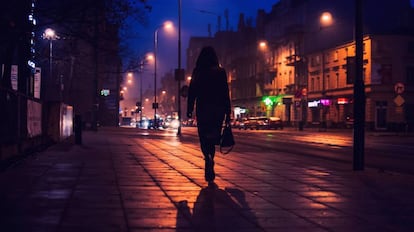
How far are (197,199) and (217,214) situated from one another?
1.30m

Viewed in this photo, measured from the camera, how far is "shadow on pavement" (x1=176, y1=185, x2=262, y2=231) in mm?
7105

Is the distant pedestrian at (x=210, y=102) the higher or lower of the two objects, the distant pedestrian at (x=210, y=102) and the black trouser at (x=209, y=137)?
the higher

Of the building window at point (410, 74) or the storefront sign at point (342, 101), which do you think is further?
the storefront sign at point (342, 101)

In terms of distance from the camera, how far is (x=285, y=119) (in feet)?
283

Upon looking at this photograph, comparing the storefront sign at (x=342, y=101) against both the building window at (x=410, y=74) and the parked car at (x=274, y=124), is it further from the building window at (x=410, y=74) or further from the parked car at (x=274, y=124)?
the parked car at (x=274, y=124)

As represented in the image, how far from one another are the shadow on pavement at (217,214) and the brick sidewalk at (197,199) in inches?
0.4

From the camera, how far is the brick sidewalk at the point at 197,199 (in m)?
7.24

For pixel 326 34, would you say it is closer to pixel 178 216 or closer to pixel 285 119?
pixel 285 119

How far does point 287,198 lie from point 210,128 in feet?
6.49

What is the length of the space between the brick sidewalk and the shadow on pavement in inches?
0.4

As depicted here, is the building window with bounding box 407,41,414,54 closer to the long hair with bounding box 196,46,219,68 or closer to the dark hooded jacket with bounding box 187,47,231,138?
the long hair with bounding box 196,46,219,68

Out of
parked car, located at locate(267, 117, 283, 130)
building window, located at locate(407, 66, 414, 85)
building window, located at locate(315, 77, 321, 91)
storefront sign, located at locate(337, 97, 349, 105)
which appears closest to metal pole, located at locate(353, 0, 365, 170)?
building window, located at locate(407, 66, 414, 85)

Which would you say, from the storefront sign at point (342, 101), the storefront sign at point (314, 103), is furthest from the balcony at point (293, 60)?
the storefront sign at point (342, 101)

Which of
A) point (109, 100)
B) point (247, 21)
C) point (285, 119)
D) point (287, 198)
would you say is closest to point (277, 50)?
point (285, 119)
